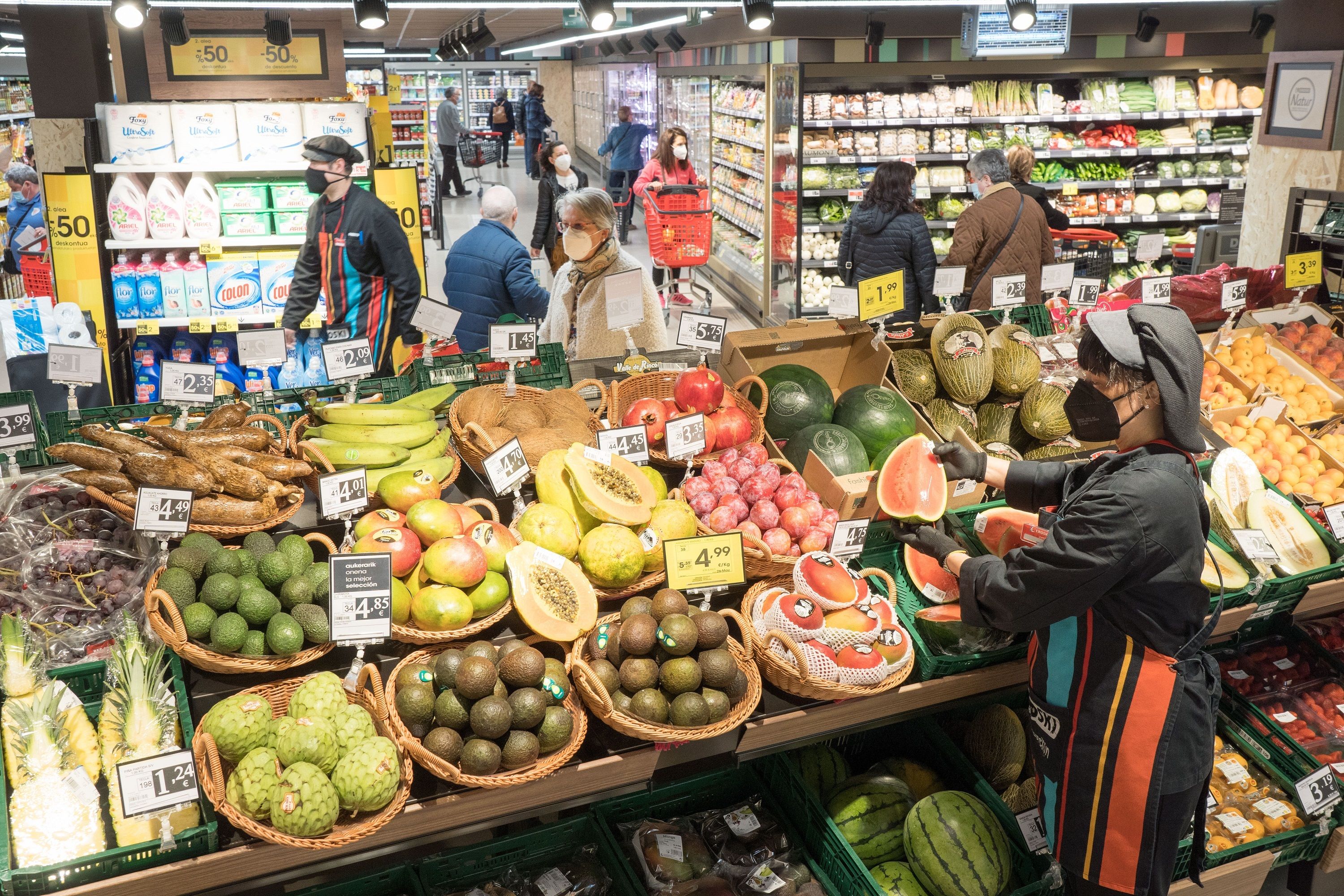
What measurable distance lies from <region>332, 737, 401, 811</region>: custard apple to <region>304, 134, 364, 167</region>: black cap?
353cm

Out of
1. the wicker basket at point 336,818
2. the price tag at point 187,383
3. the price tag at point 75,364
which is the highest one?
the price tag at point 75,364

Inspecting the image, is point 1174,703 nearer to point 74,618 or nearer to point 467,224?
point 74,618

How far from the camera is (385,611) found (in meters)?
2.03

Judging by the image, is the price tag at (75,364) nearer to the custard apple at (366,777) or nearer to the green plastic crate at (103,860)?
the green plastic crate at (103,860)

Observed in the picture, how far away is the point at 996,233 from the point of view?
17.1 ft

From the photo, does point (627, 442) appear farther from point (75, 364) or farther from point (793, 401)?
point (75, 364)

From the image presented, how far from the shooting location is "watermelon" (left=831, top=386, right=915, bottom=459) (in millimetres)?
2975

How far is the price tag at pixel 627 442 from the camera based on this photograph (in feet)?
8.84

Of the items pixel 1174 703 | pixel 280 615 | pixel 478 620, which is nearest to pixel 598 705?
pixel 478 620

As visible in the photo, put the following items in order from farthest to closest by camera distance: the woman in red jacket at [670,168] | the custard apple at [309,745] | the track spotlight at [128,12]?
the woman in red jacket at [670,168] → the track spotlight at [128,12] → the custard apple at [309,745]

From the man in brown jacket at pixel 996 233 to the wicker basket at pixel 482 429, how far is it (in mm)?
2831

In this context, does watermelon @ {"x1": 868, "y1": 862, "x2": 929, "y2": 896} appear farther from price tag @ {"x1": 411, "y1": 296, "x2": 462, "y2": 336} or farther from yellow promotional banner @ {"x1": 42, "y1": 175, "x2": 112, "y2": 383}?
yellow promotional banner @ {"x1": 42, "y1": 175, "x2": 112, "y2": 383}

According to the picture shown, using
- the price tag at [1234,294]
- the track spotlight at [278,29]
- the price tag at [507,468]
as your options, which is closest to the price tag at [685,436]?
the price tag at [507,468]

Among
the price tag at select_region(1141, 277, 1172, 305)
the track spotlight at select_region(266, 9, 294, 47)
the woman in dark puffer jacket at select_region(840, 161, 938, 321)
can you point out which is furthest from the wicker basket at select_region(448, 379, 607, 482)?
the track spotlight at select_region(266, 9, 294, 47)
